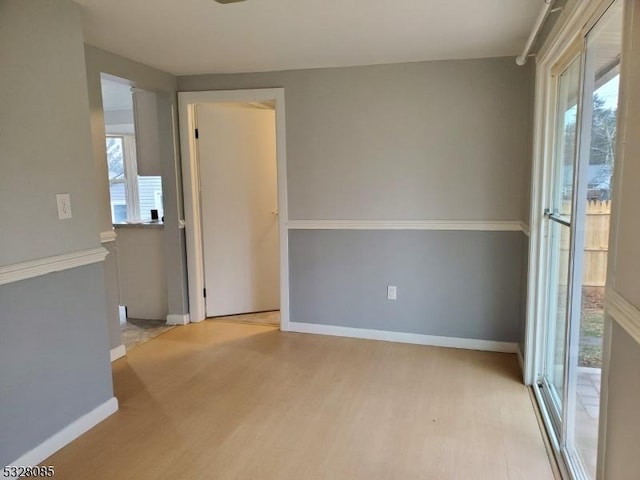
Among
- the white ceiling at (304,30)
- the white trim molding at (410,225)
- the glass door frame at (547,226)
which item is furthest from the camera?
the white trim molding at (410,225)

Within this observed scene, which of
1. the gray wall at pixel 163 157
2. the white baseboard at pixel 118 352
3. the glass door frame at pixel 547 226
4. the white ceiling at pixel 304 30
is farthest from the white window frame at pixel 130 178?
the glass door frame at pixel 547 226

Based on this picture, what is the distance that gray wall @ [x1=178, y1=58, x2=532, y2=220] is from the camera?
3.15 meters

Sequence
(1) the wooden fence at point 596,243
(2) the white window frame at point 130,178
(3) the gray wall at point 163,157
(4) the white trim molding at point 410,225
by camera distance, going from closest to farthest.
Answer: (1) the wooden fence at point 596,243
(3) the gray wall at point 163,157
(4) the white trim molding at point 410,225
(2) the white window frame at point 130,178

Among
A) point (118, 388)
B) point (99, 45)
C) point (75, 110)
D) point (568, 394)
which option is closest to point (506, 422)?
point (568, 394)

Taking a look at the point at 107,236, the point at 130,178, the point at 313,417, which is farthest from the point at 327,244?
the point at 130,178

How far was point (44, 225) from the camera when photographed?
2057mm

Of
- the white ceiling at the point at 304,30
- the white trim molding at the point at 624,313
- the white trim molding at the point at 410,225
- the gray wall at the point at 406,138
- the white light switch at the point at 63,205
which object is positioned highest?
the white ceiling at the point at 304,30

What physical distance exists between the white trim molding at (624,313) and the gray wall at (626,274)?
16 millimetres

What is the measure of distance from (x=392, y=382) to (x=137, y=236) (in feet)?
8.68

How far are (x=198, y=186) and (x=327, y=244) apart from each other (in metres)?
1.27

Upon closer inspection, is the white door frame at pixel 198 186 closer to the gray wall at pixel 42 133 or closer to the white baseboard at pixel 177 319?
the white baseboard at pixel 177 319

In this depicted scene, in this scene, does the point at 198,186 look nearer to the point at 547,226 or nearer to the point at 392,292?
the point at 392,292

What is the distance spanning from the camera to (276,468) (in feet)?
6.56

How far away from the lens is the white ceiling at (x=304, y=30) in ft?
7.36
